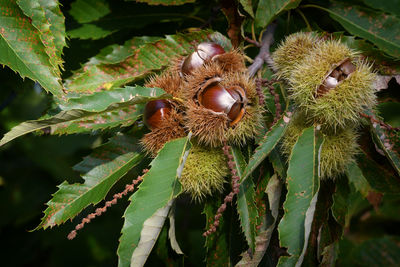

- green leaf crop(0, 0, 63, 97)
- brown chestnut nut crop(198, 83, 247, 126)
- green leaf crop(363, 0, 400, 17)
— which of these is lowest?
green leaf crop(0, 0, 63, 97)

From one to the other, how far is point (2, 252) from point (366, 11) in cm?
297

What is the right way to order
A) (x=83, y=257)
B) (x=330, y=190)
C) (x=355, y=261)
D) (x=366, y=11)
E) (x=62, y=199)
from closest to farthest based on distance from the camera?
(x=62, y=199) < (x=330, y=190) < (x=366, y=11) < (x=355, y=261) < (x=83, y=257)

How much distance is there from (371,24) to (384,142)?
520 mm

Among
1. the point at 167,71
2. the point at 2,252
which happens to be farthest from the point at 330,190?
the point at 2,252

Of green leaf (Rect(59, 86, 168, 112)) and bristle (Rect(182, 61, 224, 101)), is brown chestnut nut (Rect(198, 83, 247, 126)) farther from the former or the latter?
green leaf (Rect(59, 86, 168, 112))

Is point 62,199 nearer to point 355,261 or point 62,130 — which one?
point 62,130

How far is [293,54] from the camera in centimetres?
119

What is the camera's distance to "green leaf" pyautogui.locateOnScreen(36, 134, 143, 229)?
114 centimetres

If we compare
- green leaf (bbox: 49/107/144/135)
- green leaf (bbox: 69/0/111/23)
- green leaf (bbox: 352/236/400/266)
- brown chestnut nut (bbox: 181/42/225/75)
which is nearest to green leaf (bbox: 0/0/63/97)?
green leaf (bbox: 49/107/144/135)

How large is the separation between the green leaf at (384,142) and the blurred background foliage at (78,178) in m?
0.47

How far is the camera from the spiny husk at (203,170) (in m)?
1.10

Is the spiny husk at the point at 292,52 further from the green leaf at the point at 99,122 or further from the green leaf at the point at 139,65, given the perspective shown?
the green leaf at the point at 99,122

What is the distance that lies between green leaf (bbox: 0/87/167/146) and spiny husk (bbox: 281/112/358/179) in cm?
42

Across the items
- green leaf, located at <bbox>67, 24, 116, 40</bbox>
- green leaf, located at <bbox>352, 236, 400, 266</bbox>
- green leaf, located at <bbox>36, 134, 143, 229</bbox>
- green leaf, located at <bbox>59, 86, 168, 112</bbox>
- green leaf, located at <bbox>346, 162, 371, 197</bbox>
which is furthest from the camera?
green leaf, located at <bbox>352, 236, 400, 266</bbox>
